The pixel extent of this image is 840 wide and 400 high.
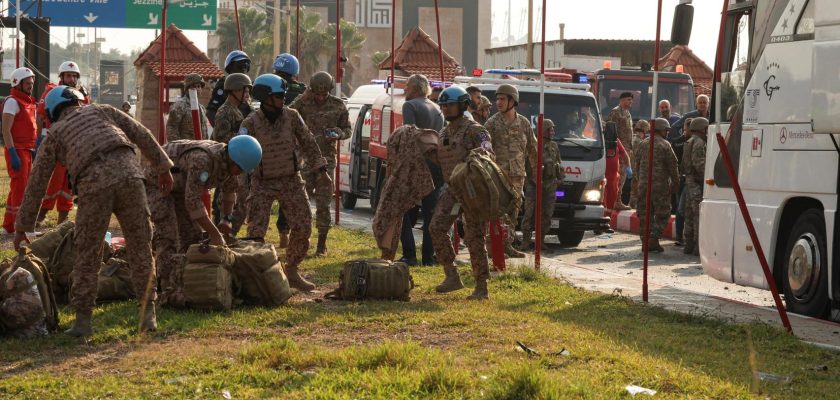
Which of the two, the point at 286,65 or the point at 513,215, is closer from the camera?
the point at 286,65

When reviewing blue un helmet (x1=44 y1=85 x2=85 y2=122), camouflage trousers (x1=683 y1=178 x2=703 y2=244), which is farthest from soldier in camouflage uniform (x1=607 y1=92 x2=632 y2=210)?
blue un helmet (x1=44 y1=85 x2=85 y2=122)

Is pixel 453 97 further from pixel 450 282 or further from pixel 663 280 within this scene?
pixel 663 280

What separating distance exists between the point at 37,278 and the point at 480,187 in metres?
3.64

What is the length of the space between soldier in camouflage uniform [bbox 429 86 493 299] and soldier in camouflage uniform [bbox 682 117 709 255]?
591 cm

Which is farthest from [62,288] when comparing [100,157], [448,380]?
[448,380]

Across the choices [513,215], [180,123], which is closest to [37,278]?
[180,123]

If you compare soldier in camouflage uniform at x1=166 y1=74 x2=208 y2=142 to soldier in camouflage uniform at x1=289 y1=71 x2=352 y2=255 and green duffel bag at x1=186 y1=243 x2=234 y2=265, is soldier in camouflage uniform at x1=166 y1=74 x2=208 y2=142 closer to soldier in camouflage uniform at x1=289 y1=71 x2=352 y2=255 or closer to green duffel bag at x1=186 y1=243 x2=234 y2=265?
soldier in camouflage uniform at x1=289 y1=71 x2=352 y2=255

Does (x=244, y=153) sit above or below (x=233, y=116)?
below

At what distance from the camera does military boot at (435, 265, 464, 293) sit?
39.5 feet

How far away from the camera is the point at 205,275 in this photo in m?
10.1

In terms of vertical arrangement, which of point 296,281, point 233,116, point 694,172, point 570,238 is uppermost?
point 233,116

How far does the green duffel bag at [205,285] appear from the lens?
10086 mm

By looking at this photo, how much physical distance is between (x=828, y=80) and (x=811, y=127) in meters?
0.47

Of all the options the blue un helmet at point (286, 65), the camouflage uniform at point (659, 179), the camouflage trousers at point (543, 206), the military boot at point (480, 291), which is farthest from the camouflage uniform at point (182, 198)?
the camouflage uniform at point (659, 179)
